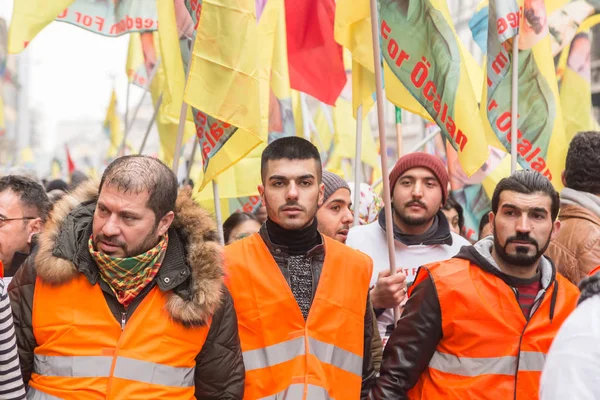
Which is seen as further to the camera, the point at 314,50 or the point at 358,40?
the point at 314,50

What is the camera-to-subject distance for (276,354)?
151 inches

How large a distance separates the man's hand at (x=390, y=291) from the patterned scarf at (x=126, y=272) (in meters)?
1.28

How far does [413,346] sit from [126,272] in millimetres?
1252

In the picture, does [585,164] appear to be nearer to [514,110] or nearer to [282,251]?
[514,110]

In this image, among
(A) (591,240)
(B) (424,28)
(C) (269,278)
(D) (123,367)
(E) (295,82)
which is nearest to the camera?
(D) (123,367)

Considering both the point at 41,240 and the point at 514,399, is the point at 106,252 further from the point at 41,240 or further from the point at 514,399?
the point at 514,399

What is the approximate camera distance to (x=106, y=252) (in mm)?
3365

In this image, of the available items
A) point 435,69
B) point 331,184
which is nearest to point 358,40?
point 435,69

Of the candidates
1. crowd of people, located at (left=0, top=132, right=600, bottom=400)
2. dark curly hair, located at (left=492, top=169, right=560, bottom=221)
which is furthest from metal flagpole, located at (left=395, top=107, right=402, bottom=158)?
dark curly hair, located at (left=492, top=169, right=560, bottom=221)

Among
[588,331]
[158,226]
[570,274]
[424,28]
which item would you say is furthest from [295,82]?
[588,331]

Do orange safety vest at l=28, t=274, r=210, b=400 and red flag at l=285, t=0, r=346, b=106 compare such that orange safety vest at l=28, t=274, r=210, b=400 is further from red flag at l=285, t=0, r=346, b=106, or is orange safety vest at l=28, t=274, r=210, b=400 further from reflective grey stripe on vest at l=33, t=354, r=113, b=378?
red flag at l=285, t=0, r=346, b=106

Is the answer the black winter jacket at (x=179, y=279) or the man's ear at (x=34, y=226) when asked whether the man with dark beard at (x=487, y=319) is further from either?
the man's ear at (x=34, y=226)

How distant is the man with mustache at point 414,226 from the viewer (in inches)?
201

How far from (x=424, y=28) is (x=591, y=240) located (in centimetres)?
162
